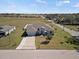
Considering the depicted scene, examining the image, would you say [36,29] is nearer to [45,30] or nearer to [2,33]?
[45,30]

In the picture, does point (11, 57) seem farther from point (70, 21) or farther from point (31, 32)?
point (70, 21)

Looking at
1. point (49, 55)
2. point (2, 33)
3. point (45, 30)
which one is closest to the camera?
point (49, 55)

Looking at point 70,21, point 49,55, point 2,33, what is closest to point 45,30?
point 2,33

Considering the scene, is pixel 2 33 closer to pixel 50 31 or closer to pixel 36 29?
pixel 36 29

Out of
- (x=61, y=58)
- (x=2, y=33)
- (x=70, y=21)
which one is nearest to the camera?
(x=61, y=58)

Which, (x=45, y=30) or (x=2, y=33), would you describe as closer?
(x=2, y=33)

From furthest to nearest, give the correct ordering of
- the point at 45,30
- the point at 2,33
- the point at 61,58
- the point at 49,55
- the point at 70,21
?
the point at 70,21 < the point at 45,30 < the point at 2,33 < the point at 49,55 < the point at 61,58

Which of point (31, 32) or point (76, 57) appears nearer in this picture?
point (76, 57)

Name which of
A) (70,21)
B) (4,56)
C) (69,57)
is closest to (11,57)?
(4,56)
